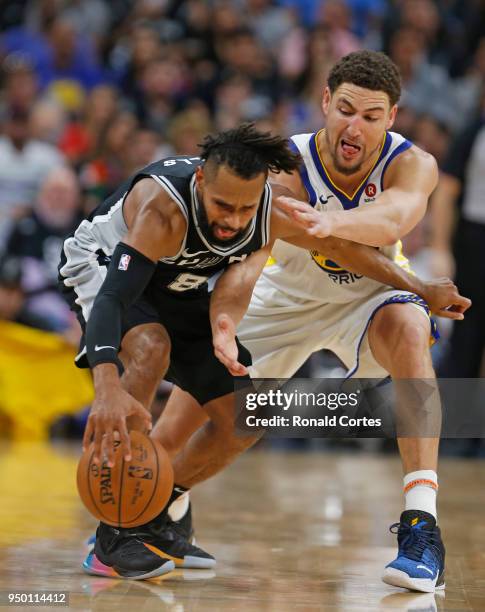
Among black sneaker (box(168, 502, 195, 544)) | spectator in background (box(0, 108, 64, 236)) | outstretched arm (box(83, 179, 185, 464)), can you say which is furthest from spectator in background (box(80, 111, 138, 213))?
outstretched arm (box(83, 179, 185, 464))

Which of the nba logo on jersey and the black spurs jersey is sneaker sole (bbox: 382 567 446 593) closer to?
the black spurs jersey

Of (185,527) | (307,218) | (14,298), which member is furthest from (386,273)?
(14,298)

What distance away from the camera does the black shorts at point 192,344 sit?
4434mm

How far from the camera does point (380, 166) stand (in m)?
4.65

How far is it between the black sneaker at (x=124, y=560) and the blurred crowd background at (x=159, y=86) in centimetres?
558

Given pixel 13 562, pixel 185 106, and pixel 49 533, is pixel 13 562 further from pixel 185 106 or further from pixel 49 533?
pixel 185 106

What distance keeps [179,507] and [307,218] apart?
147 cm

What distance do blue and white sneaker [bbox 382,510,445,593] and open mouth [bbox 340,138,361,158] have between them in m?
1.46

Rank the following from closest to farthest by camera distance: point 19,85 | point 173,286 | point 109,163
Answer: point 173,286 < point 109,163 < point 19,85

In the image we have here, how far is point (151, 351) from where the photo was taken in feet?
13.6

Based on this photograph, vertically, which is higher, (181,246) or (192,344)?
(181,246)

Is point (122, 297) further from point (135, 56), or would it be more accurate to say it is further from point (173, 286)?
point (135, 56)

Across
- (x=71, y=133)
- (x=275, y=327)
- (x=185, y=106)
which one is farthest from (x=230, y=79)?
A: (x=275, y=327)

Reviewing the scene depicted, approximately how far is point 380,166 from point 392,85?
34cm
